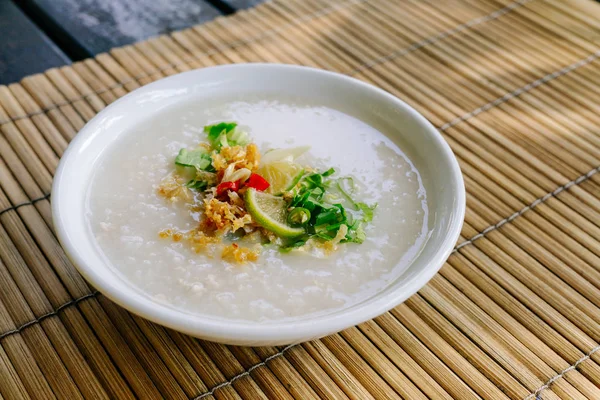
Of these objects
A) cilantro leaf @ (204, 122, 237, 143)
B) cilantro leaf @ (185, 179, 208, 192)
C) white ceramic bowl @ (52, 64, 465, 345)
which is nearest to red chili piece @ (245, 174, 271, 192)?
cilantro leaf @ (185, 179, 208, 192)

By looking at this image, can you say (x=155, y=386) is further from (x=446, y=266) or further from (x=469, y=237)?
(x=469, y=237)

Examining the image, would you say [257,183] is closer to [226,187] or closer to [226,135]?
[226,187]

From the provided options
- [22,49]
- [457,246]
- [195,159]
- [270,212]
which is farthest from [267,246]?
[22,49]

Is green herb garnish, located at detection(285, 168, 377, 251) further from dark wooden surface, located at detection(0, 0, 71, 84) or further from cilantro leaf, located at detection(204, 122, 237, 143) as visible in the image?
dark wooden surface, located at detection(0, 0, 71, 84)

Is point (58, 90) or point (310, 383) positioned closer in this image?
point (310, 383)

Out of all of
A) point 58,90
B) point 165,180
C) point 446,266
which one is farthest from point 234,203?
point 58,90

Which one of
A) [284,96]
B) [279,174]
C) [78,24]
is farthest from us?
[78,24]

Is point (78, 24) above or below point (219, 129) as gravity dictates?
below
